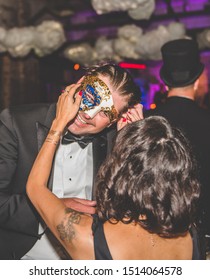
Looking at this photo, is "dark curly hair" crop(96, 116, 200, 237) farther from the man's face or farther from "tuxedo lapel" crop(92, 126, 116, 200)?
"tuxedo lapel" crop(92, 126, 116, 200)

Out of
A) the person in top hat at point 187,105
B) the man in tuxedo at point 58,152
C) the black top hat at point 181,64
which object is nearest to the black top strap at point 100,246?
the man in tuxedo at point 58,152

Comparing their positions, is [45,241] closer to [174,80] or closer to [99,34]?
[174,80]

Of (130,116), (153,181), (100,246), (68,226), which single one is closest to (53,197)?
(68,226)

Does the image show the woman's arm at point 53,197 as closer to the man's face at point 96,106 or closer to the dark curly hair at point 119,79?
the man's face at point 96,106

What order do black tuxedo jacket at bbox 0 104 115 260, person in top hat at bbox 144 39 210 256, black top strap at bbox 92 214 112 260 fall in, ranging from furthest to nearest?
1. person in top hat at bbox 144 39 210 256
2. black tuxedo jacket at bbox 0 104 115 260
3. black top strap at bbox 92 214 112 260

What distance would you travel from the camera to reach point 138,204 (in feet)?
4.58

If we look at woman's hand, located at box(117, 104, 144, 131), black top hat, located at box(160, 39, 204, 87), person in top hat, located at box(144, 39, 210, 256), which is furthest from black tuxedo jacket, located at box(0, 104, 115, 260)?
black top hat, located at box(160, 39, 204, 87)

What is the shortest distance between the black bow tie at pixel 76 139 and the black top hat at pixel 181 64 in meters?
0.80

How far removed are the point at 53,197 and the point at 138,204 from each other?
32cm

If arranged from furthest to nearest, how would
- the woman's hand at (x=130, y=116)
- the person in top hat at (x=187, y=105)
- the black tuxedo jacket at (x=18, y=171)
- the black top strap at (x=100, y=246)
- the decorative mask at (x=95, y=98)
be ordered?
the person in top hat at (x=187, y=105), the woman's hand at (x=130, y=116), the decorative mask at (x=95, y=98), the black tuxedo jacket at (x=18, y=171), the black top strap at (x=100, y=246)

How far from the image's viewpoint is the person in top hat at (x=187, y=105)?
2.35m

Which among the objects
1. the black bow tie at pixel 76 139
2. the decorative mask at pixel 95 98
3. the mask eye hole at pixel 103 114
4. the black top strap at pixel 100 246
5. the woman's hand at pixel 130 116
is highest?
the decorative mask at pixel 95 98

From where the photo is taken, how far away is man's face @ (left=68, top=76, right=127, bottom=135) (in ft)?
6.45

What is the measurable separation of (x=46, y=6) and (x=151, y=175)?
318 inches
